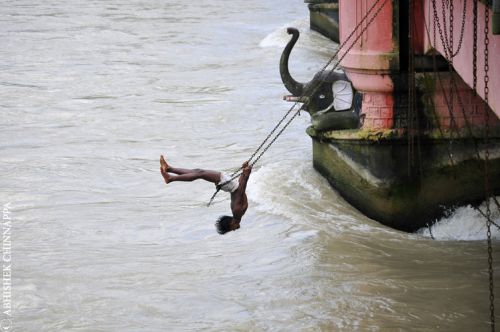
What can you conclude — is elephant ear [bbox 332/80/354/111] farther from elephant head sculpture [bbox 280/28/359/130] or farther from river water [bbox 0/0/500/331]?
river water [bbox 0/0/500/331]

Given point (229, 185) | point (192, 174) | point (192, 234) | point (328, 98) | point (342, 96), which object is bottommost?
point (192, 234)

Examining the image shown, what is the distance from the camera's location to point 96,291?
1017 cm

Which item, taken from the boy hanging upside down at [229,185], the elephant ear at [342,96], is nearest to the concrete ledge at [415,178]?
the elephant ear at [342,96]

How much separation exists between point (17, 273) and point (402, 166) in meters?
4.08

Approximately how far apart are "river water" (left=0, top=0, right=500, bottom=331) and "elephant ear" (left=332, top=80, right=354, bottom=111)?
1062mm

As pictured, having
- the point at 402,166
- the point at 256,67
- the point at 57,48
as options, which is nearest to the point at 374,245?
the point at 402,166

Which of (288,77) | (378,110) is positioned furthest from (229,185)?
(288,77)

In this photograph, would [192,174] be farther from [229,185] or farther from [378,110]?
[378,110]

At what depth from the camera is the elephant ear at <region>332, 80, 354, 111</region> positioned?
12.1 meters

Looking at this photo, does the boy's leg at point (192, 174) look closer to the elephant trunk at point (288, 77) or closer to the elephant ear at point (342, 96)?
the elephant ear at point (342, 96)

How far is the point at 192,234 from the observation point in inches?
473

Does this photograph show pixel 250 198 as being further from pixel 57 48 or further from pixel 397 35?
pixel 57 48

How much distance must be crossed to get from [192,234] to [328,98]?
2187 millimetres

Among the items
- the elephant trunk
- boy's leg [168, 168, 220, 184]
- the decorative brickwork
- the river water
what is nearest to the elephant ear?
the decorative brickwork
